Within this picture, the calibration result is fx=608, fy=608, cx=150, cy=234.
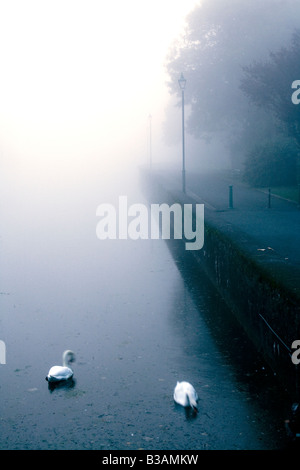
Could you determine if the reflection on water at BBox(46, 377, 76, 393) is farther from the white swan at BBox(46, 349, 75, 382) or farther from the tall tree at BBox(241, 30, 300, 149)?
the tall tree at BBox(241, 30, 300, 149)

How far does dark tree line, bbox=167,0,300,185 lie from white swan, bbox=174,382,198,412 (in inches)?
1221

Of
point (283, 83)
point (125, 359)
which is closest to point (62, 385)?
point (125, 359)

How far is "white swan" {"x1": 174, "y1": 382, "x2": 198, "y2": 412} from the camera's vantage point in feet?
24.9

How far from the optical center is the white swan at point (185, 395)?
7.60 metres

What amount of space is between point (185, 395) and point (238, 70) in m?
46.4

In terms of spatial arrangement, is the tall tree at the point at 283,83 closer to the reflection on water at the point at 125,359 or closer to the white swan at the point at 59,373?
the reflection on water at the point at 125,359

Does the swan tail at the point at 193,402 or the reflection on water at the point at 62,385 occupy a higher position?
the swan tail at the point at 193,402

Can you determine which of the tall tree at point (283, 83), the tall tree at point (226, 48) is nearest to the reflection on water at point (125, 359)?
the tall tree at point (283, 83)

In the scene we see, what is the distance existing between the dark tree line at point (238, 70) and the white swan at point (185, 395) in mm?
31023

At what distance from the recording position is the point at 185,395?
7.65m

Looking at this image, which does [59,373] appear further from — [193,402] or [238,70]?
[238,70]

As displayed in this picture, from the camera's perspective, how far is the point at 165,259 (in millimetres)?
18125

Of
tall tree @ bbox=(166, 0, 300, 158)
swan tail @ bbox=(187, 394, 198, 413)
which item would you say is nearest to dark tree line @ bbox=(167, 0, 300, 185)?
tall tree @ bbox=(166, 0, 300, 158)

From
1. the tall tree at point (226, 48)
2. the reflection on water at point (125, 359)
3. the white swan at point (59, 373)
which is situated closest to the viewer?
the reflection on water at point (125, 359)
